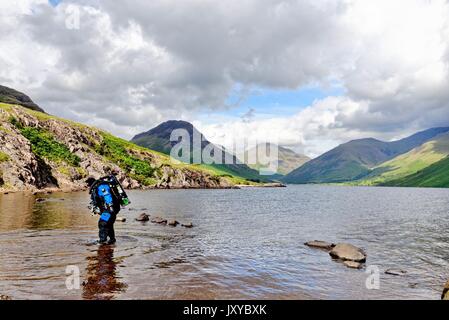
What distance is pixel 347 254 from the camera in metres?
26.1

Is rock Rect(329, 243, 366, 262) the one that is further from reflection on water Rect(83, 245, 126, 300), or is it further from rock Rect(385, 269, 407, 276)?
reflection on water Rect(83, 245, 126, 300)

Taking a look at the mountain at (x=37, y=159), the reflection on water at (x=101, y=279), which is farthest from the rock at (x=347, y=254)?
the mountain at (x=37, y=159)

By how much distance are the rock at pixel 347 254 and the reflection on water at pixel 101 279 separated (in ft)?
54.3

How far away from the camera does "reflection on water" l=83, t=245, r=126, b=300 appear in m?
15.3

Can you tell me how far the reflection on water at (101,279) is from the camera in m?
15.3

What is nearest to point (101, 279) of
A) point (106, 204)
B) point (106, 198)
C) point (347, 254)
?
point (106, 204)

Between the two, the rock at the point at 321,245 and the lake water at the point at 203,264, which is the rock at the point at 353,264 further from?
the rock at the point at 321,245

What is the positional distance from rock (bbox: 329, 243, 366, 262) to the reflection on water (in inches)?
652

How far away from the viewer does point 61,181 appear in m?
158

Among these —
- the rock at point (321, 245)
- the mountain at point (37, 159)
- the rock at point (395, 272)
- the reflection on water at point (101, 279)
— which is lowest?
the rock at point (395, 272)

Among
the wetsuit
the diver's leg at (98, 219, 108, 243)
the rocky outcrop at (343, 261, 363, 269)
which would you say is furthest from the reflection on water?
the rocky outcrop at (343, 261, 363, 269)

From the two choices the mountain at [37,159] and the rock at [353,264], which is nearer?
the rock at [353,264]

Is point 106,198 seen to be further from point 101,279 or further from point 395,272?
point 395,272
